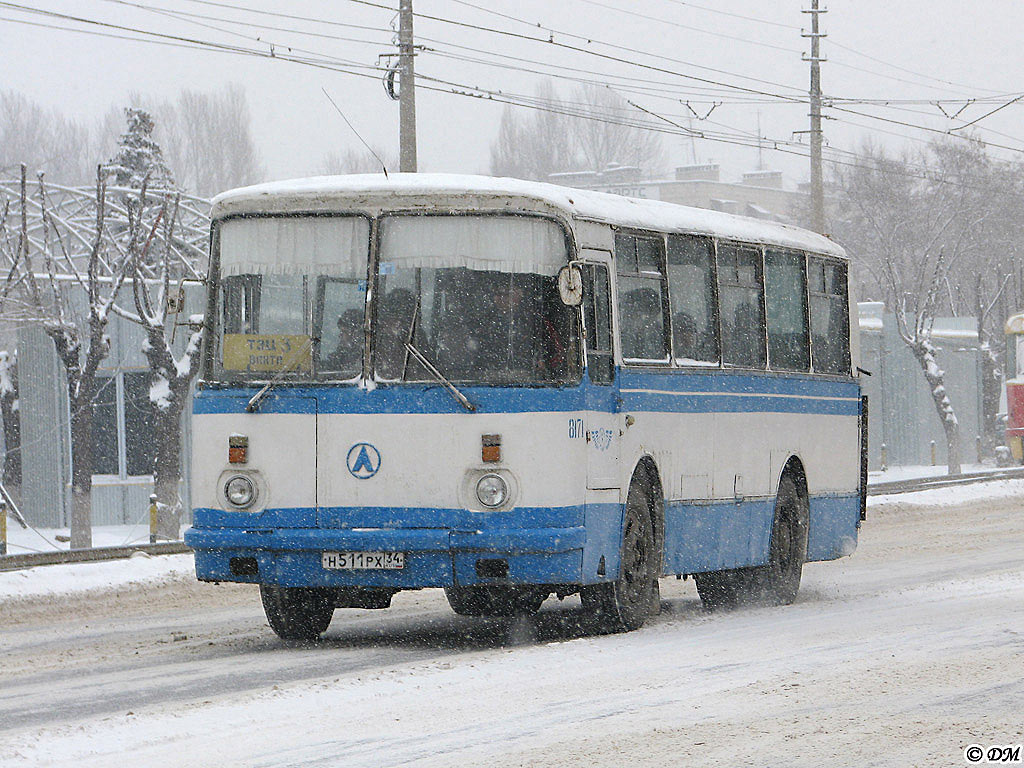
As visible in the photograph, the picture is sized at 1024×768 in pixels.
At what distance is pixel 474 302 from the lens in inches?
443

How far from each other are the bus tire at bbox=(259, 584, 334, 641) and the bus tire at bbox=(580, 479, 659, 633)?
5.47 feet

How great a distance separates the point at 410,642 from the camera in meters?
12.0

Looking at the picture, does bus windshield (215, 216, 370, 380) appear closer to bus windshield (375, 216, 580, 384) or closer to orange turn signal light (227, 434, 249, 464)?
bus windshield (375, 216, 580, 384)

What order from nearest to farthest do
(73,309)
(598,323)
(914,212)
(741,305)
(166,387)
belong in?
1. (598,323)
2. (741,305)
3. (166,387)
4. (73,309)
5. (914,212)

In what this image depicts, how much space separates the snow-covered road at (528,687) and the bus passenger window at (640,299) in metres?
1.84

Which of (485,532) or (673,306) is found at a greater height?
(673,306)

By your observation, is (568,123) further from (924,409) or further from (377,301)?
(377,301)

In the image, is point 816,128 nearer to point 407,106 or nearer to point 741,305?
point 407,106

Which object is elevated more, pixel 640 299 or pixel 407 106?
pixel 407 106

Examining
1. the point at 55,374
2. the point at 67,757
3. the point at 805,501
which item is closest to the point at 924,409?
the point at 55,374

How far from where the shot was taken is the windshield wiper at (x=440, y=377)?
11141 mm

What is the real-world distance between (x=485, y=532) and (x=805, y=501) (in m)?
5.38

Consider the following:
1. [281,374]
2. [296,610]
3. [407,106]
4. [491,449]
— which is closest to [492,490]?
[491,449]

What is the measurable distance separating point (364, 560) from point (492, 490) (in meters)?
0.85
